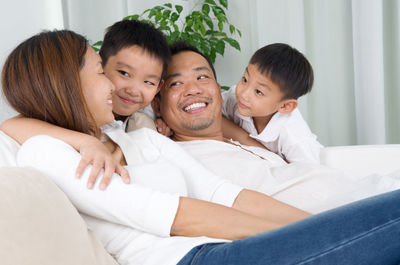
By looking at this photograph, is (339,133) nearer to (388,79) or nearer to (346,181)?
(388,79)

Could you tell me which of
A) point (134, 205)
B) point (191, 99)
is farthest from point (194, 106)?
point (134, 205)

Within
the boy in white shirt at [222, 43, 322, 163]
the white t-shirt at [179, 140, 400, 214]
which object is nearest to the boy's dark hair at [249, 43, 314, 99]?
the boy in white shirt at [222, 43, 322, 163]

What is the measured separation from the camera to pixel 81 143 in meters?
1.00

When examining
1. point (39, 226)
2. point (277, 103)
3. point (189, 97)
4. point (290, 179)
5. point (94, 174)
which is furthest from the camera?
point (277, 103)

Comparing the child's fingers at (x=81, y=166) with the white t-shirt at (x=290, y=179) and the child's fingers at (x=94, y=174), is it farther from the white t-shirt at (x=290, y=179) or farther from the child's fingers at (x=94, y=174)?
the white t-shirt at (x=290, y=179)

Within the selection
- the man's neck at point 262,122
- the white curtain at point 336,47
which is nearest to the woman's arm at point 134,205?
the man's neck at point 262,122

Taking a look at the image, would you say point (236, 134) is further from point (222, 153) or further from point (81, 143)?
point (81, 143)

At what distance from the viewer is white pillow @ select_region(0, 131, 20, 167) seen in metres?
1.03

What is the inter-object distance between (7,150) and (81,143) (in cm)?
20

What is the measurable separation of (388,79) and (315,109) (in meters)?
0.47

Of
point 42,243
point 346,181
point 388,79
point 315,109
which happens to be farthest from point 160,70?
point 388,79

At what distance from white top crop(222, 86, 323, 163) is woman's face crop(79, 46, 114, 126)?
72 centimetres

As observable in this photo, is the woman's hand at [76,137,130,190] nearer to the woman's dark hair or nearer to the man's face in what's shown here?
the woman's dark hair

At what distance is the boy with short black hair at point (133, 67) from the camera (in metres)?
1.47
